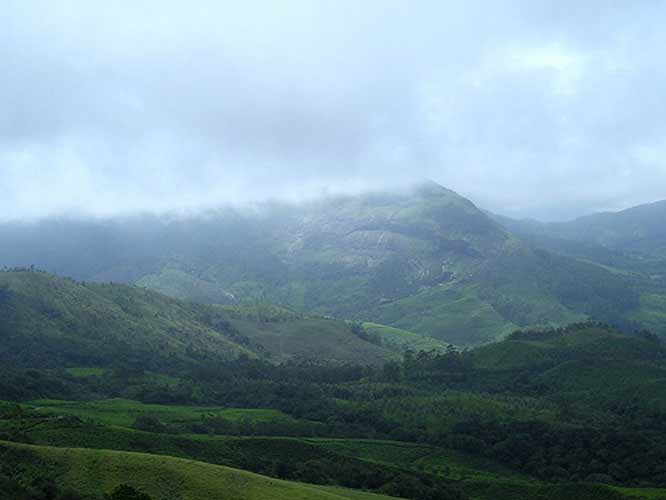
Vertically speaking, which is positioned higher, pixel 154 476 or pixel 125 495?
pixel 125 495

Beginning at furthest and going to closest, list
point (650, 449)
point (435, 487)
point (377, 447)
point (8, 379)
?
point (8, 379), point (377, 447), point (650, 449), point (435, 487)

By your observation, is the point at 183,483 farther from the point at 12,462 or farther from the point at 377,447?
the point at 377,447

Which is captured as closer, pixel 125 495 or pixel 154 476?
pixel 125 495

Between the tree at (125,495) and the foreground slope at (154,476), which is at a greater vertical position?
the tree at (125,495)

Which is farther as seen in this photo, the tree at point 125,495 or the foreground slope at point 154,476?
the foreground slope at point 154,476

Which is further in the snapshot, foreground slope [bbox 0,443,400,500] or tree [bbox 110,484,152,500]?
foreground slope [bbox 0,443,400,500]

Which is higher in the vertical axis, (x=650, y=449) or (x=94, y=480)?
(x=94, y=480)

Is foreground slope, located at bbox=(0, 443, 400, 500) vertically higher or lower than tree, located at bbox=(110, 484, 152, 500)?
lower

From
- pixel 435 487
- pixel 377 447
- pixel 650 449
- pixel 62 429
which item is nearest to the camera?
pixel 62 429

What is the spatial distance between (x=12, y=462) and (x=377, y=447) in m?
98.3

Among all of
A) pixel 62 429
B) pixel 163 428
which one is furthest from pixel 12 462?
pixel 163 428

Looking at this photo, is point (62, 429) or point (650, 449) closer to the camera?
point (62, 429)

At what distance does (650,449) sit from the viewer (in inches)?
6186

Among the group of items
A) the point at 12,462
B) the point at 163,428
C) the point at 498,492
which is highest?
the point at 12,462
